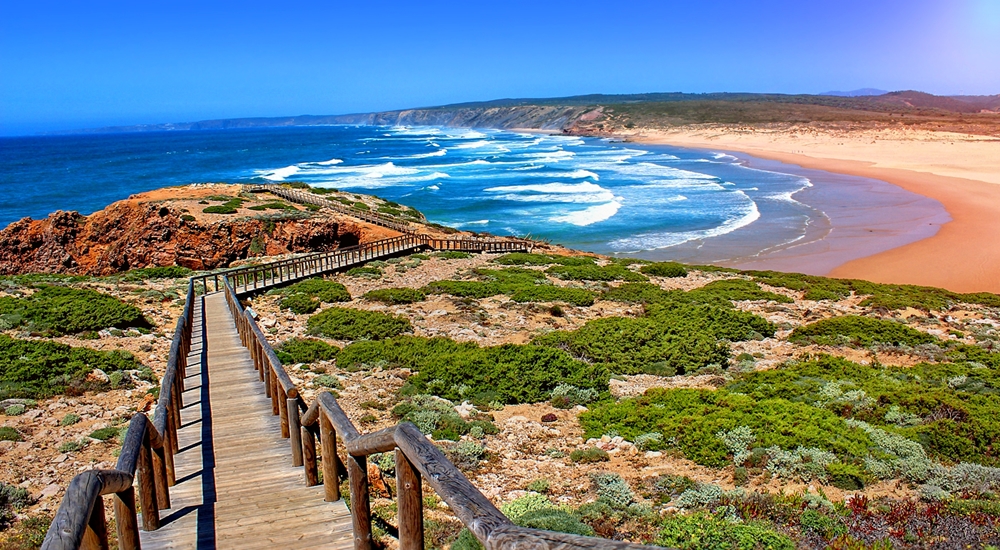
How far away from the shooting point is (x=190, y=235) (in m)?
27.5

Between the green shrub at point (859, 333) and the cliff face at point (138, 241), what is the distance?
2127 centimetres

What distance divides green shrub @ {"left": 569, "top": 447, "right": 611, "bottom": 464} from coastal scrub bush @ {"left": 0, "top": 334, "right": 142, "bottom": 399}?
8050 millimetres

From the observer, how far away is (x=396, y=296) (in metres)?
19.7

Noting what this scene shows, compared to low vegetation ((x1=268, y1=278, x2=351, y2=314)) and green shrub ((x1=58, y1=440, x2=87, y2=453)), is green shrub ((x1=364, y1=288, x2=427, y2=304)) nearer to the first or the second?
low vegetation ((x1=268, y1=278, x2=351, y2=314))

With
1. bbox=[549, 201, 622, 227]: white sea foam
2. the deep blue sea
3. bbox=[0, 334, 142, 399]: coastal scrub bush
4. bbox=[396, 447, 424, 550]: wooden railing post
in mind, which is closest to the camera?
bbox=[396, 447, 424, 550]: wooden railing post

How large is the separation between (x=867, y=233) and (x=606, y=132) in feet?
396

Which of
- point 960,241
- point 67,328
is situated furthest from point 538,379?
point 960,241

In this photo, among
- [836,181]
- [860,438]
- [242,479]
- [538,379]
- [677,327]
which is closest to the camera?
[242,479]

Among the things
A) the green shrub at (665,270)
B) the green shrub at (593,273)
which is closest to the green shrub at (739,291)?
the green shrub at (665,270)

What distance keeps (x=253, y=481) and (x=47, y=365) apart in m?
7.50

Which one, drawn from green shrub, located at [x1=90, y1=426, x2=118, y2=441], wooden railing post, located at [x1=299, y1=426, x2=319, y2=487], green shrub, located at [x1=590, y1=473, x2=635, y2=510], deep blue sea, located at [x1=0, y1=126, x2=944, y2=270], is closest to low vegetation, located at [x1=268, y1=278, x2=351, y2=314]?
green shrub, located at [x1=90, y1=426, x2=118, y2=441]

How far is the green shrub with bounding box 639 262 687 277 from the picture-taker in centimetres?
2495

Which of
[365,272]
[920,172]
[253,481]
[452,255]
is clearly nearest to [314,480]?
[253,481]

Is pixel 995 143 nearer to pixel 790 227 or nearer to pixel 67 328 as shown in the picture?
pixel 790 227
